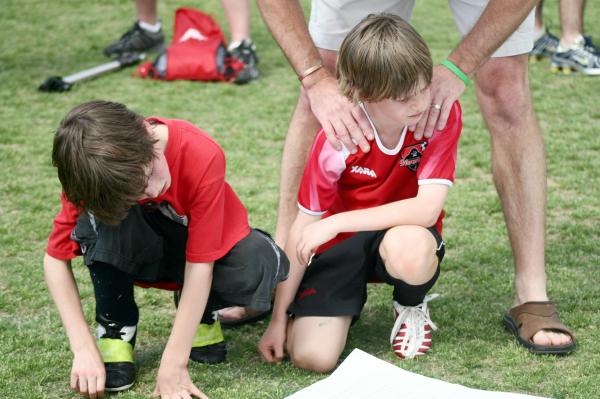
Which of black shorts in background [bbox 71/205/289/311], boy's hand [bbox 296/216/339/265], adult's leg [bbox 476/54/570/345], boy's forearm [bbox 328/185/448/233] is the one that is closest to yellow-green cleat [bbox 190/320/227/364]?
black shorts in background [bbox 71/205/289/311]

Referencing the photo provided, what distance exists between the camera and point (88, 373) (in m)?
2.32

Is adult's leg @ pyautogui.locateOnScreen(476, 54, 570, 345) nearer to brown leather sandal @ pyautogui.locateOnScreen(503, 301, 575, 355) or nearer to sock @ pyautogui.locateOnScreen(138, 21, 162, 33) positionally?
brown leather sandal @ pyautogui.locateOnScreen(503, 301, 575, 355)

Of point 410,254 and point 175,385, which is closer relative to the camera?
point 175,385

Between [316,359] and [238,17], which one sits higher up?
[238,17]

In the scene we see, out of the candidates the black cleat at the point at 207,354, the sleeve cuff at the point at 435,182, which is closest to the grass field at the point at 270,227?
the black cleat at the point at 207,354

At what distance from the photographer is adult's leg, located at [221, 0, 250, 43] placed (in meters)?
5.58

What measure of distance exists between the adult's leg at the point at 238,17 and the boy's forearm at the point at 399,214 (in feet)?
10.7

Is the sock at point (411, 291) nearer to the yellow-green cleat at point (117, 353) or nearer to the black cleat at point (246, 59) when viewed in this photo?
the yellow-green cleat at point (117, 353)

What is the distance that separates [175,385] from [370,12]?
4.10 ft

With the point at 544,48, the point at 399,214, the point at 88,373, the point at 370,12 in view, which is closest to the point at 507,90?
the point at 370,12

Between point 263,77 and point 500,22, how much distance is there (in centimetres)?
315

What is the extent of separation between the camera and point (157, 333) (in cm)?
275

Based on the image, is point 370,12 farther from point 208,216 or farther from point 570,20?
point 570,20

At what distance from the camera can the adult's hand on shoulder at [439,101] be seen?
243 cm
